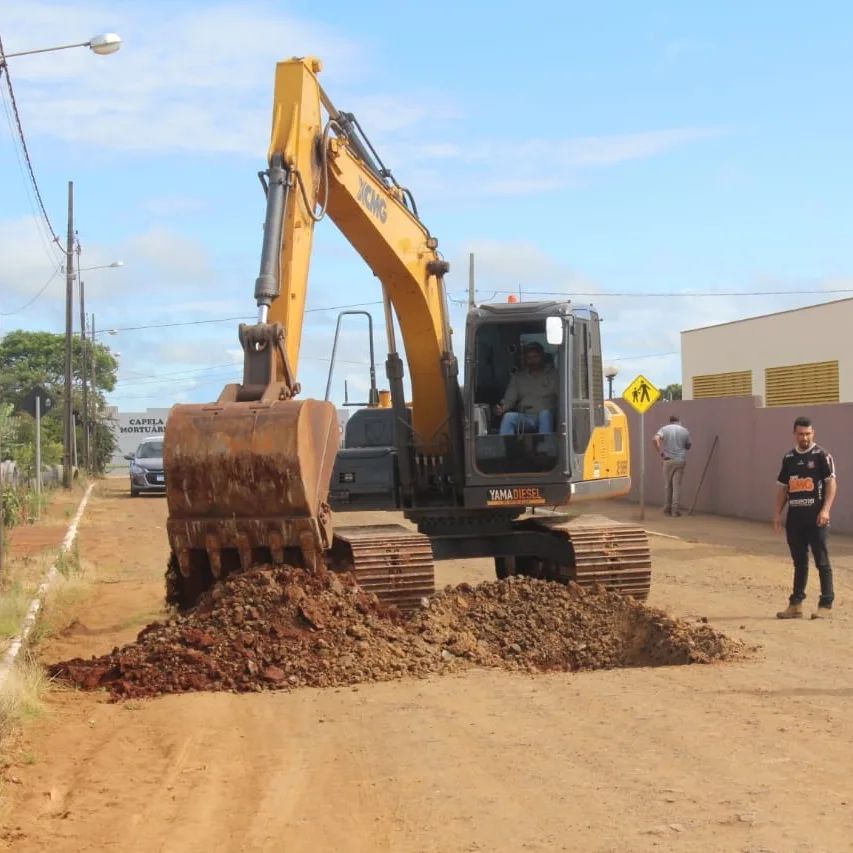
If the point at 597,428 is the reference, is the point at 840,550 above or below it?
below

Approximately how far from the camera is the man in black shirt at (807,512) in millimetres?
12773

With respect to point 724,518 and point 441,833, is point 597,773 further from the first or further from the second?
point 724,518

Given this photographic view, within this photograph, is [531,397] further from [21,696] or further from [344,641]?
[21,696]

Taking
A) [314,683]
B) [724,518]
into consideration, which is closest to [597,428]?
[314,683]

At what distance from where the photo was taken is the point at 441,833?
5.89 m

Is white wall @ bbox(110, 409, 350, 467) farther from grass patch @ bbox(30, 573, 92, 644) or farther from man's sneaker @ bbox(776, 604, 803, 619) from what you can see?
man's sneaker @ bbox(776, 604, 803, 619)

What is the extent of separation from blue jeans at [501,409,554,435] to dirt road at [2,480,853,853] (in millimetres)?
2893

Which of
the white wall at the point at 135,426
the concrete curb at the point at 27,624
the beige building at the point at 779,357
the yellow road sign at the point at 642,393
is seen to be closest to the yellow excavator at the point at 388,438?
the concrete curb at the point at 27,624

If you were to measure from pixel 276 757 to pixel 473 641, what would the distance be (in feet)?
11.2

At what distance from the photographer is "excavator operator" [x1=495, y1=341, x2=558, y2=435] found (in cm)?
1251

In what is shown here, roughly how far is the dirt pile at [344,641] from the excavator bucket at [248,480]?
294 mm

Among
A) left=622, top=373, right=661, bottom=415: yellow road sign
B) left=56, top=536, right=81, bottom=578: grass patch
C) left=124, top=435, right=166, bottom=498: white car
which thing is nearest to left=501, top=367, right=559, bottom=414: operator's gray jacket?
left=56, top=536, right=81, bottom=578: grass patch

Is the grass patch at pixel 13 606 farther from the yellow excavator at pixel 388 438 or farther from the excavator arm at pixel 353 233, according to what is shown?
the excavator arm at pixel 353 233

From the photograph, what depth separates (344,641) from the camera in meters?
9.87
